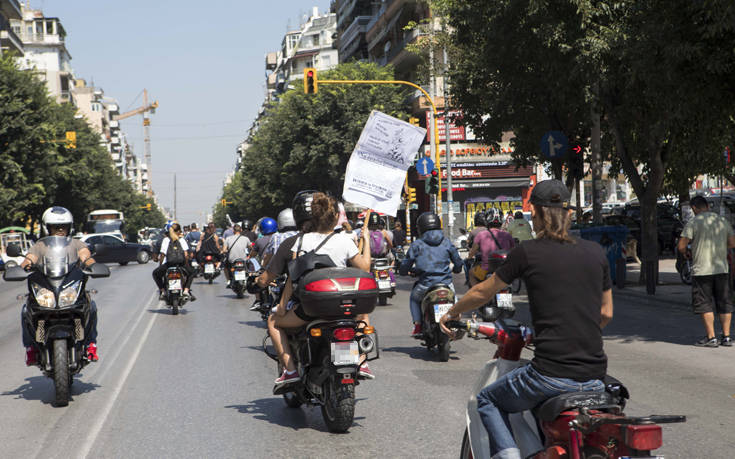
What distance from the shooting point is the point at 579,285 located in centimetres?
377

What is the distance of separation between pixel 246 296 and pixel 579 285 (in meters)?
17.6

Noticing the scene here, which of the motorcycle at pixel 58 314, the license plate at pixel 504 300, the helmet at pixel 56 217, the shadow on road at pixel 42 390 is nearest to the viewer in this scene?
the motorcycle at pixel 58 314

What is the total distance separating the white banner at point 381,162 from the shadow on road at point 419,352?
74.4 inches

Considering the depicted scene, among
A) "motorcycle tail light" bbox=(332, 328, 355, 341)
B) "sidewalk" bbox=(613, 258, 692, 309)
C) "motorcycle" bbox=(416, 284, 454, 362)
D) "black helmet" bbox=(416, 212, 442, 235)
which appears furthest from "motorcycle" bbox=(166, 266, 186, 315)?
"motorcycle tail light" bbox=(332, 328, 355, 341)

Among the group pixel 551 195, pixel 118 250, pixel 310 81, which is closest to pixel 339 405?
pixel 551 195

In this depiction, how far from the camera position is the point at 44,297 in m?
7.78

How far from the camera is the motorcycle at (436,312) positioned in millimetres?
9805

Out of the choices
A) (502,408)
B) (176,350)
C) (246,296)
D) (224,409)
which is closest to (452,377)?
(224,409)

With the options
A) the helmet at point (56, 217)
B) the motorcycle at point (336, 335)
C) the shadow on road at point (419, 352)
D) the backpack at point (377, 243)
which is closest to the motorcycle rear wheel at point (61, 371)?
the helmet at point (56, 217)

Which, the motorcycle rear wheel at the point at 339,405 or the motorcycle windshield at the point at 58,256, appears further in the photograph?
the motorcycle windshield at the point at 58,256

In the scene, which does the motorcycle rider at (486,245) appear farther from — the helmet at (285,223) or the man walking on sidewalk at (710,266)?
the helmet at (285,223)

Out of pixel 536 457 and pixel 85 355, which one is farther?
pixel 85 355

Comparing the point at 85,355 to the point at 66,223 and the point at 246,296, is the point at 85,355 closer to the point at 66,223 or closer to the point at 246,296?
the point at 66,223

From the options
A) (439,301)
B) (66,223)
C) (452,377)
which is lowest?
(452,377)
